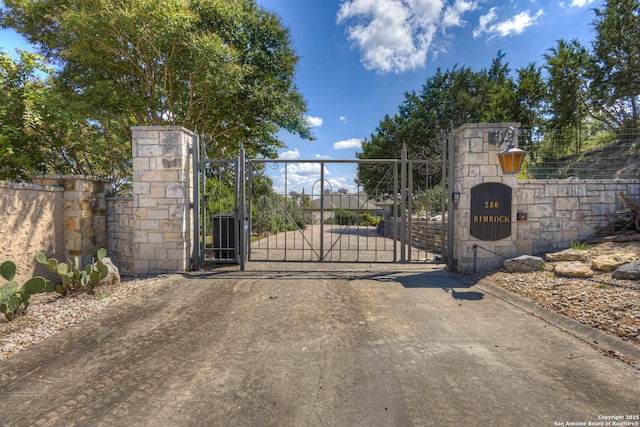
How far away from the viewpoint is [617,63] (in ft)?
46.8

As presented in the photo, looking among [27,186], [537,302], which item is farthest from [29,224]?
[537,302]

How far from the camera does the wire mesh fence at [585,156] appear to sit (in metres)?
8.20

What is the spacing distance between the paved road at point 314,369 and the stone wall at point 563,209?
243 cm

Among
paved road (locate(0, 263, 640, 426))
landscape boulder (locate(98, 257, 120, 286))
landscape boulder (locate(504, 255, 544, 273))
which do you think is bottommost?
paved road (locate(0, 263, 640, 426))

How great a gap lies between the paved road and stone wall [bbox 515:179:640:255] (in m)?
2.43

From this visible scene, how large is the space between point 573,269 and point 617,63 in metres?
16.6

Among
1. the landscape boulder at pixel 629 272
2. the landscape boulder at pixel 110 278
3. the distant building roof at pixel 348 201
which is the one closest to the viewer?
the landscape boulder at pixel 629 272

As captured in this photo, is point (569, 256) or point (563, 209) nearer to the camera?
point (569, 256)

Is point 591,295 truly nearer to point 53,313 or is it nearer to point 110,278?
point 53,313

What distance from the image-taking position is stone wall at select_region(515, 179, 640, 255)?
5824 millimetres

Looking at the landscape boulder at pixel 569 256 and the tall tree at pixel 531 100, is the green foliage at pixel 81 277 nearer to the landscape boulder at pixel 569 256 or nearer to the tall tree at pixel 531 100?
the landscape boulder at pixel 569 256

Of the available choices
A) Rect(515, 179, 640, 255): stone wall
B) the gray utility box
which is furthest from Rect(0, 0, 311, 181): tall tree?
Rect(515, 179, 640, 255): stone wall

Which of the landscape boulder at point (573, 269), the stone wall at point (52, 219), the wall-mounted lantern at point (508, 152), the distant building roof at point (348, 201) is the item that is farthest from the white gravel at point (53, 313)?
the landscape boulder at point (573, 269)

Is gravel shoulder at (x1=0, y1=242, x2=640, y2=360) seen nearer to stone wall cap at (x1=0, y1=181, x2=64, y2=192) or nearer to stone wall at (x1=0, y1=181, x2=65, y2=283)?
stone wall at (x1=0, y1=181, x2=65, y2=283)
